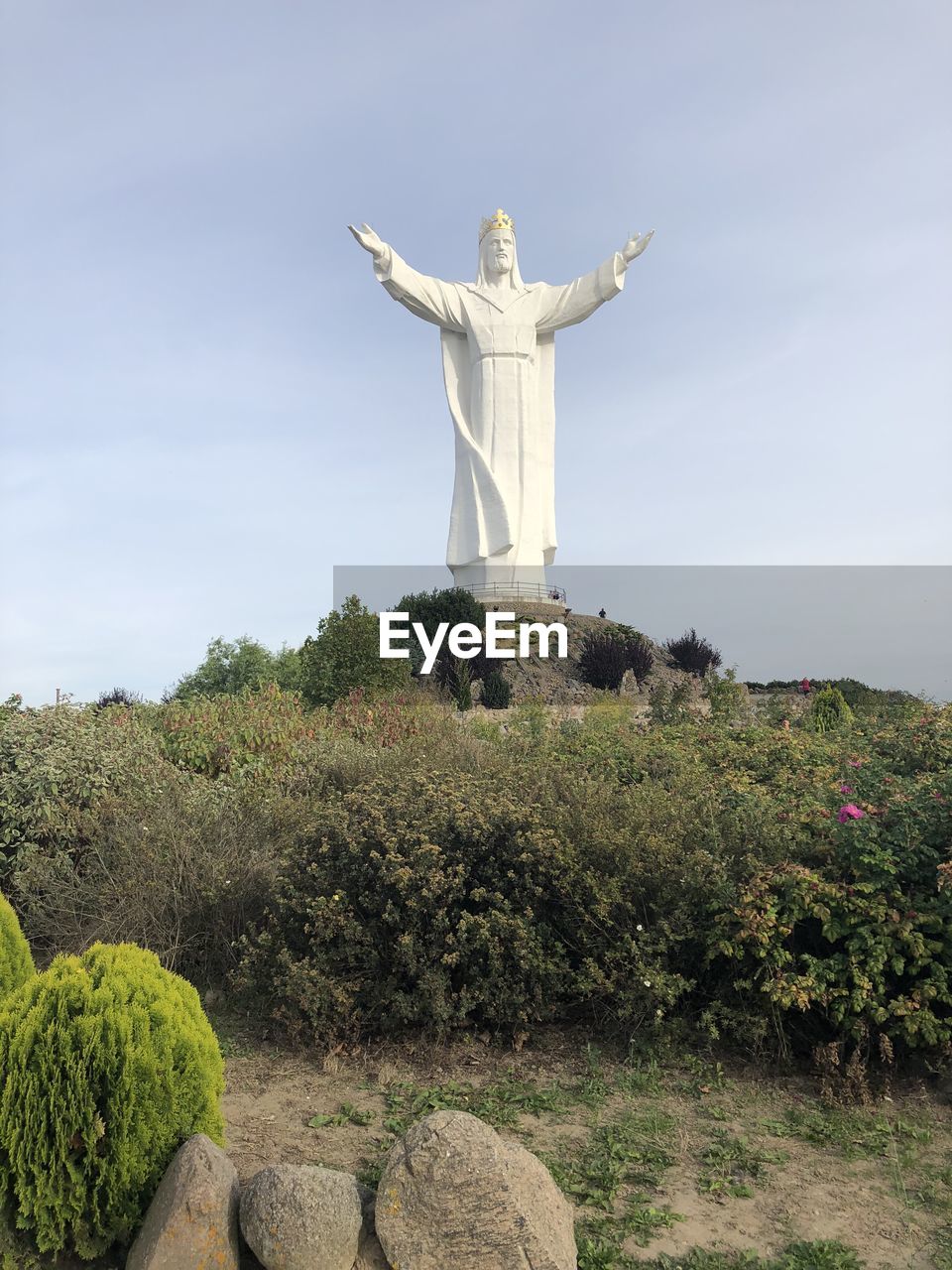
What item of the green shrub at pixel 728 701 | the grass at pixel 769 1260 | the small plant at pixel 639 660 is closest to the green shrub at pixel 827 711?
the green shrub at pixel 728 701

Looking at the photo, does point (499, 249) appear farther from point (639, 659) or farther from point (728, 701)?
point (728, 701)

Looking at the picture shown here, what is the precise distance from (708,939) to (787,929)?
0.38m

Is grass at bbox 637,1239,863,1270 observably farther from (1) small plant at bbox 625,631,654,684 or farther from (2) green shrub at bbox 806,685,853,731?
(1) small plant at bbox 625,631,654,684

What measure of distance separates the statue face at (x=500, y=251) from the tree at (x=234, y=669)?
1239cm

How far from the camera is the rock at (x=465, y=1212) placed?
9.25ft

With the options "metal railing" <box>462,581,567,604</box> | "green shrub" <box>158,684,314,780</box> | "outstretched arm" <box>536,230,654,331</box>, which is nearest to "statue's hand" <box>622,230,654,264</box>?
"outstretched arm" <box>536,230,654,331</box>

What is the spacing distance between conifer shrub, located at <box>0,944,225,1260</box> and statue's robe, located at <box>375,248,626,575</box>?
24432 millimetres

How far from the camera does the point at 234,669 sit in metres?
29.0

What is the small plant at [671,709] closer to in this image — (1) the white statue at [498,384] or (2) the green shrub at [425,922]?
(2) the green shrub at [425,922]

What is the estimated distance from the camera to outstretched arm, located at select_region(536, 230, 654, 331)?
1035 inches

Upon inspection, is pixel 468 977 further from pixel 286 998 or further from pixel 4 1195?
pixel 4 1195

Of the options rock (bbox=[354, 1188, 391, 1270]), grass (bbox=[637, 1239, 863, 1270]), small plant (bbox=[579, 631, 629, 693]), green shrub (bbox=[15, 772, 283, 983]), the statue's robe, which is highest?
the statue's robe

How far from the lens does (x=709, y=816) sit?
533 cm

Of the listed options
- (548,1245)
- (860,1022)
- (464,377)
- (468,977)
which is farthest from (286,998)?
(464,377)
